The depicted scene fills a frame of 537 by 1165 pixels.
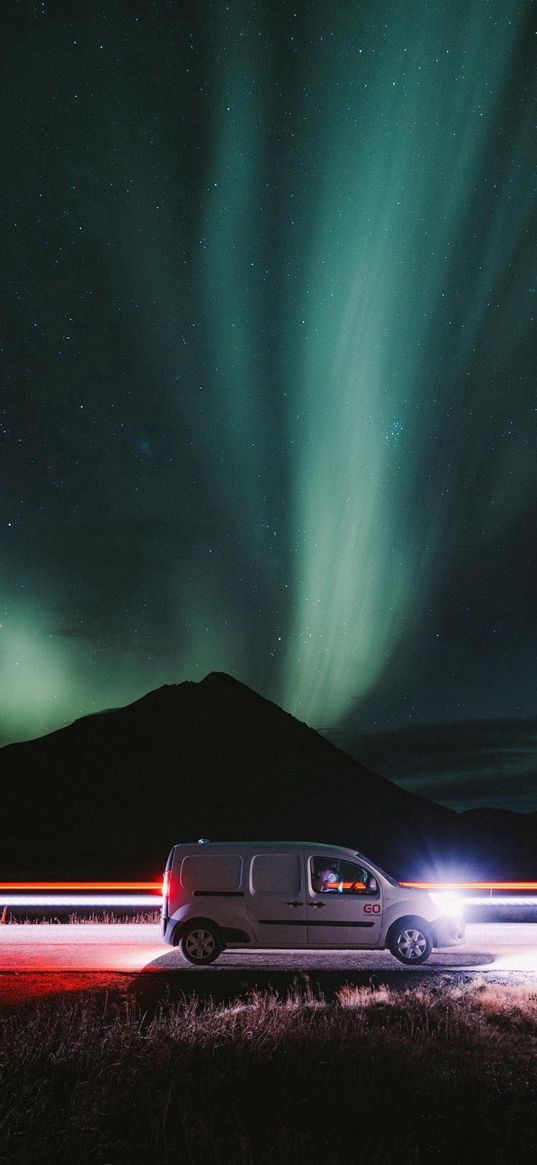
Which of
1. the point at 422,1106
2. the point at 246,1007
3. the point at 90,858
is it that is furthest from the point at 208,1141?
the point at 90,858

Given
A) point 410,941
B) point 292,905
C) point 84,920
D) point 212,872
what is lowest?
point 84,920

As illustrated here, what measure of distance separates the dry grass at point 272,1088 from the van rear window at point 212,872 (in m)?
3.79

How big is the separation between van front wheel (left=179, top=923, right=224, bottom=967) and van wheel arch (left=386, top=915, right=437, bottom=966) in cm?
232

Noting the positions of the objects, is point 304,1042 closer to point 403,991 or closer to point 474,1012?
point 474,1012

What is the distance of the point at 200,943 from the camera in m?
13.2

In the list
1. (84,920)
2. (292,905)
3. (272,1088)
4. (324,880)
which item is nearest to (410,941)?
(324,880)

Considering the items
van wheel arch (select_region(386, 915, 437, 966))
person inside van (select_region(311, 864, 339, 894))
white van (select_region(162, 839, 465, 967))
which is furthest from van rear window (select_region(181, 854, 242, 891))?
van wheel arch (select_region(386, 915, 437, 966))

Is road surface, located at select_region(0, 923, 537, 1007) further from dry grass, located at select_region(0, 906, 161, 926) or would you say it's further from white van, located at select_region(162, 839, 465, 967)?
dry grass, located at select_region(0, 906, 161, 926)

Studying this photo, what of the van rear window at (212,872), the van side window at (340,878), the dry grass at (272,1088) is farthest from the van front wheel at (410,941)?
the dry grass at (272,1088)

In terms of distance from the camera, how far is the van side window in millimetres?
13383

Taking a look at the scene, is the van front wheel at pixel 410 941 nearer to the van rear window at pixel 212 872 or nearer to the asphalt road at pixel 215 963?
the asphalt road at pixel 215 963

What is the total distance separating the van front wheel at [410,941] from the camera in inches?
525

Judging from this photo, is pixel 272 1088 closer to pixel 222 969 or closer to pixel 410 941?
pixel 222 969

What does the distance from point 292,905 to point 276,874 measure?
46 centimetres
